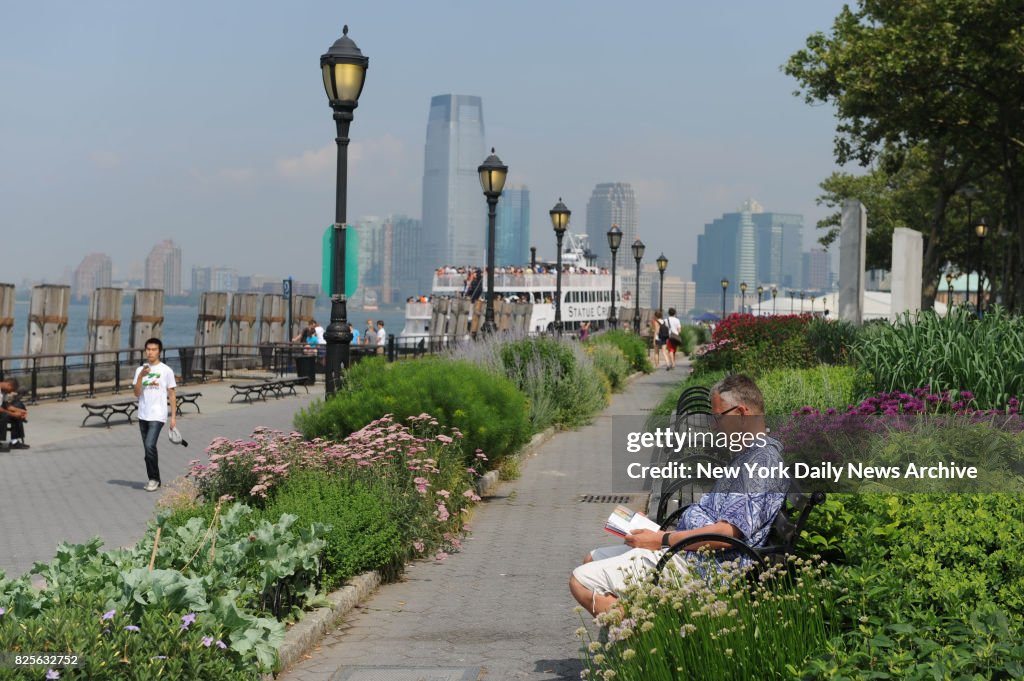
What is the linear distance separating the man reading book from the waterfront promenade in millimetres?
818

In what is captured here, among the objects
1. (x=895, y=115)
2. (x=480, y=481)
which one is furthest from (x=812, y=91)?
(x=480, y=481)

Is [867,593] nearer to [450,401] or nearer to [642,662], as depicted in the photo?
[642,662]

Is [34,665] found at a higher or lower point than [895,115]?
lower

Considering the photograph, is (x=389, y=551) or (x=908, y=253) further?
(x=908, y=253)

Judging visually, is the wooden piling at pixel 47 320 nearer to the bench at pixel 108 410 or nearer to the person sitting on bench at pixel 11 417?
the bench at pixel 108 410

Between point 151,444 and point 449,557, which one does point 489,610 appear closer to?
point 449,557

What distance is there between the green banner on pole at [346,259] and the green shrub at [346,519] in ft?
12.5

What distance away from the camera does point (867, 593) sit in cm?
423

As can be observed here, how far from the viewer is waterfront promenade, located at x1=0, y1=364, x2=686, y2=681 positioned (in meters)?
6.10

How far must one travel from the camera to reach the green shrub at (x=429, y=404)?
35.7 feet

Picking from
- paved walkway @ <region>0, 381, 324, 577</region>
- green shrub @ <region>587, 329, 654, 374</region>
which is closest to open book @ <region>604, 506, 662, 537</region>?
paved walkway @ <region>0, 381, 324, 577</region>

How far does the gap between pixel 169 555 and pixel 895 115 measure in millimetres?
23305

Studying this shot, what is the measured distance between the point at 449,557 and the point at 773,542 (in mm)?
3907

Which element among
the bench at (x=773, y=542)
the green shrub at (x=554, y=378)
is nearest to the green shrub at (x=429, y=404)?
the green shrub at (x=554, y=378)
